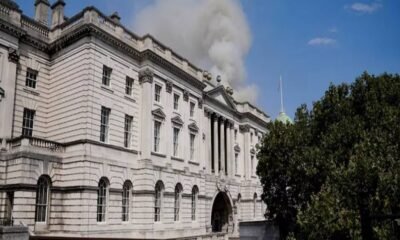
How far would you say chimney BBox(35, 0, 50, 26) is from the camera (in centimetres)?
2929

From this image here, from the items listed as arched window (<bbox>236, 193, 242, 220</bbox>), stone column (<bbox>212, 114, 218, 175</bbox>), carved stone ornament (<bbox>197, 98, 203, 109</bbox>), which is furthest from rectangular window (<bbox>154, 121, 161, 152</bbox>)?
arched window (<bbox>236, 193, 242, 220</bbox>)

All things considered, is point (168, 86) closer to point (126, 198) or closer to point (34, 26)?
point (126, 198)

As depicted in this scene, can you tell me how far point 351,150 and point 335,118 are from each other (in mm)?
3119

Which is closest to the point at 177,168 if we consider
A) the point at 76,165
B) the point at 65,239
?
the point at 76,165

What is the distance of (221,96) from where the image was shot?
42.9 meters

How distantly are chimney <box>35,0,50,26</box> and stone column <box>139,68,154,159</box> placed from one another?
8.35 m

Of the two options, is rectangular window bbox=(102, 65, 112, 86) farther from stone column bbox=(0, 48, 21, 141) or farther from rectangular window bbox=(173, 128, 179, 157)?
rectangular window bbox=(173, 128, 179, 157)

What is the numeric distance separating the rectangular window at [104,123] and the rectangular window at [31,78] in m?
5.27

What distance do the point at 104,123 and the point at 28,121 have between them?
16.7 ft

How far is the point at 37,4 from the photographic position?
29.6m

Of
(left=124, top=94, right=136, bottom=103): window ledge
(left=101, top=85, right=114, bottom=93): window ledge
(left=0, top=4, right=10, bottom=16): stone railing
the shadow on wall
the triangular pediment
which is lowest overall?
the shadow on wall

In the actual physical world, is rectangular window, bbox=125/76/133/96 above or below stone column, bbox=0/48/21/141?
above

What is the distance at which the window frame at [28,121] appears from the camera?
2588cm

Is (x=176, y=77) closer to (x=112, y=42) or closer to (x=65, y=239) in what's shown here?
(x=112, y=42)
